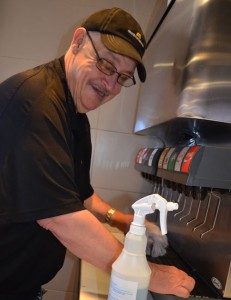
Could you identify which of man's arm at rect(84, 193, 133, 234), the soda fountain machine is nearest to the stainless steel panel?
the soda fountain machine

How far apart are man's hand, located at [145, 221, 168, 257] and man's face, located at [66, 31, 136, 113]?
1.52 feet

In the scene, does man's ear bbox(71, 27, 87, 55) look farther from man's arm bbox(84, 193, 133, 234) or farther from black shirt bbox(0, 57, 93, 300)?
man's arm bbox(84, 193, 133, 234)

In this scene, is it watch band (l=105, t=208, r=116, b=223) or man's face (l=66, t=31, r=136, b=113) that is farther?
watch band (l=105, t=208, r=116, b=223)

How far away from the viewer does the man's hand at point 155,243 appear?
90 cm

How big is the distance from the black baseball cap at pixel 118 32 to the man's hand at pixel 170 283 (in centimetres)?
50

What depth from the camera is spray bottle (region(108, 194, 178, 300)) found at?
1.56ft

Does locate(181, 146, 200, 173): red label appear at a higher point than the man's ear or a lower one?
lower

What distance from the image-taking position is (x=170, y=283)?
63 centimetres

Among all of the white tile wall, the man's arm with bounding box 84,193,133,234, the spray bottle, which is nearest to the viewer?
the spray bottle

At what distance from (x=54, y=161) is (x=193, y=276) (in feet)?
1.58

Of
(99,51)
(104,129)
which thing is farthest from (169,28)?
(104,129)

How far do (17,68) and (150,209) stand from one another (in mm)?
1306

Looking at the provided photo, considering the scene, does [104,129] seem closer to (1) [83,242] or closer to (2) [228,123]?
(2) [228,123]

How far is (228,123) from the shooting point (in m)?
0.77
